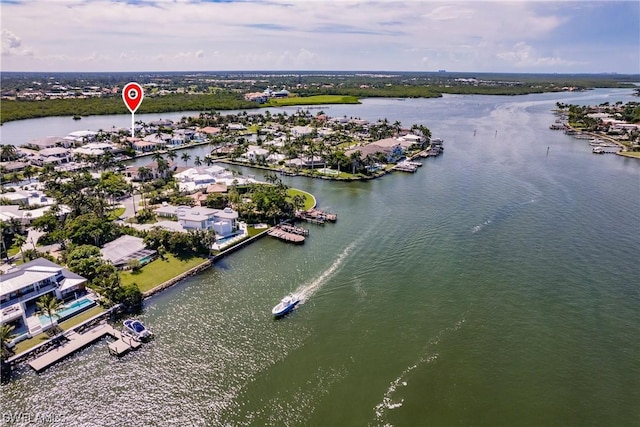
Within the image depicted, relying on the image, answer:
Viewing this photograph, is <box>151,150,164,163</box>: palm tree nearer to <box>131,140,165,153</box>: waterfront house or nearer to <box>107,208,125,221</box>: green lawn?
<box>131,140,165,153</box>: waterfront house

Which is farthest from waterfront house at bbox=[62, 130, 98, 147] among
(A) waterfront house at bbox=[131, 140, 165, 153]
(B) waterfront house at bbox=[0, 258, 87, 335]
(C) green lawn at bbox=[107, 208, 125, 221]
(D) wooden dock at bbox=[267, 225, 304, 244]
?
(B) waterfront house at bbox=[0, 258, 87, 335]

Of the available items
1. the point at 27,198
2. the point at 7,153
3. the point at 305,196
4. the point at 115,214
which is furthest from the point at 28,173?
the point at 305,196

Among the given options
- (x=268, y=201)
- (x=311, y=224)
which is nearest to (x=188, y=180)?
(x=268, y=201)

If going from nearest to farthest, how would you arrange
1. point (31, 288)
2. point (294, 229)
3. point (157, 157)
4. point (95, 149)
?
point (31, 288) → point (294, 229) → point (157, 157) → point (95, 149)

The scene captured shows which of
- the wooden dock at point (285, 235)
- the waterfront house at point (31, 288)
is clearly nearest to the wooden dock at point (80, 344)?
the waterfront house at point (31, 288)

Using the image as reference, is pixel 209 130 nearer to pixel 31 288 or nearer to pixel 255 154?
pixel 255 154

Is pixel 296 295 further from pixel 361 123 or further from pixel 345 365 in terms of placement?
Answer: pixel 361 123
